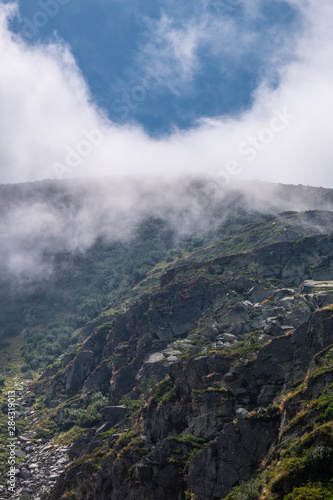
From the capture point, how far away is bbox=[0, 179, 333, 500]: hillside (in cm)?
3669

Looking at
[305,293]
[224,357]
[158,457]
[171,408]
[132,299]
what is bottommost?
[158,457]

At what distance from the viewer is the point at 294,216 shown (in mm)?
176750

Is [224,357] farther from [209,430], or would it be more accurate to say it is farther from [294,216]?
[294,216]

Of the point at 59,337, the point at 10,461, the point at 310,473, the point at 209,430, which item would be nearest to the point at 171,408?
the point at 209,430

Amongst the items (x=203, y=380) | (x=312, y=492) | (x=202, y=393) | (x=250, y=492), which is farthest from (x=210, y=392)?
(x=312, y=492)

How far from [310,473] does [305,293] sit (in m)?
67.3

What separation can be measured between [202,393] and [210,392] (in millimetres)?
1353

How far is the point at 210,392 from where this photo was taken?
50.8 m

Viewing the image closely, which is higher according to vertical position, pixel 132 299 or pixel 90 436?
pixel 132 299

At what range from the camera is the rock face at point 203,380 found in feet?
134

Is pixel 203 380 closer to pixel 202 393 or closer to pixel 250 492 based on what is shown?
pixel 202 393

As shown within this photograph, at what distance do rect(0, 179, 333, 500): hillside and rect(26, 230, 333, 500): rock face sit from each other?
0.61 feet

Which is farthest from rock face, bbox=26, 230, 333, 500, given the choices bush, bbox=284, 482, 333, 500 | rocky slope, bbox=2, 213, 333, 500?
bush, bbox=284, 482, 333, 500

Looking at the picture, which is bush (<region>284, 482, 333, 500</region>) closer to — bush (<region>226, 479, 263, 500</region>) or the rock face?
bush (<region>226, 479, 263, 500</region>)
